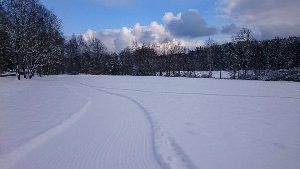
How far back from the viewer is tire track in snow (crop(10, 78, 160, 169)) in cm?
620

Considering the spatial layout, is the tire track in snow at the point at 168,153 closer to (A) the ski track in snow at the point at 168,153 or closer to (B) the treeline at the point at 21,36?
→ (A) the ski track in snow at the point at 168,153

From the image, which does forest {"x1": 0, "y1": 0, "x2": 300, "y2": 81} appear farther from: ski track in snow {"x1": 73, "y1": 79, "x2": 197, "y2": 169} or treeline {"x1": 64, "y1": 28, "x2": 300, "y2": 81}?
ski track in snow {"x1": 73, "y1": 79, "x2": 197, "y2": 169}

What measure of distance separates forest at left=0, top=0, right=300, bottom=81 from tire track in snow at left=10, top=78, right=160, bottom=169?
84.4ft

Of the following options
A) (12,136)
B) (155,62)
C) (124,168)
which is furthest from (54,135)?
(155,62)

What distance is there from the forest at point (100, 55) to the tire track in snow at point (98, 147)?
25.7 meters

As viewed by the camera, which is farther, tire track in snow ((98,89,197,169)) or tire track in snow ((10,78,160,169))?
tire track in snow ((10,78,160,169))

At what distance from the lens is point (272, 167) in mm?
5512

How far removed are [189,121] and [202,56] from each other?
342ft

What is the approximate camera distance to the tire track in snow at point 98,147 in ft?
20.4

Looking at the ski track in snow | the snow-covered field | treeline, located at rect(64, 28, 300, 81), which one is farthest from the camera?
treeline, located at rect(64, 28, 300, 81)

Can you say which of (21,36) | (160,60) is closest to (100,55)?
(160,60)

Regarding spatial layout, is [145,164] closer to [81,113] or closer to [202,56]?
[81,113]

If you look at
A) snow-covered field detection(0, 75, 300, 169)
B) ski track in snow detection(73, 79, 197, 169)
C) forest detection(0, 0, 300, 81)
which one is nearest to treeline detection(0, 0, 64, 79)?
forest detection(0, 0, 300, 81)

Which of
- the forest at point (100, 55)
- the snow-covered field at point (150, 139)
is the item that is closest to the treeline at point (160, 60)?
the forest at point (100, 55)
